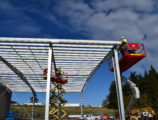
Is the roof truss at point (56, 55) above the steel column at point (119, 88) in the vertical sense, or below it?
above

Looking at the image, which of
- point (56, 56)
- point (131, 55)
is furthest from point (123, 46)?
point (56, 56)

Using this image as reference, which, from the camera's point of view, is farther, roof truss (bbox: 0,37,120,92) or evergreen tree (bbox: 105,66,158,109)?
evergreen tree (bbox: 105,66,158,109)

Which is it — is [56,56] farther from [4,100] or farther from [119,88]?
[4,100]

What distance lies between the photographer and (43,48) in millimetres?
11250

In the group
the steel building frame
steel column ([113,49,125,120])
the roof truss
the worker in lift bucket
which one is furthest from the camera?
the worker in lift bucket

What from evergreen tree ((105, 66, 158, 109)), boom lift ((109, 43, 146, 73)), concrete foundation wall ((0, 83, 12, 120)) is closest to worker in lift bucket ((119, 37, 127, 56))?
boom lift ((109, 43, 146, 73))

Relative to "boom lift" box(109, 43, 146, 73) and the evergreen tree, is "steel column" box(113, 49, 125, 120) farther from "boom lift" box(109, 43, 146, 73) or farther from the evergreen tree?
the evergreen tree

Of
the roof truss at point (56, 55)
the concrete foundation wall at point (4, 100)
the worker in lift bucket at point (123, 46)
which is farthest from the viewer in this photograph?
the concrete foundation wall at point (4, 100)

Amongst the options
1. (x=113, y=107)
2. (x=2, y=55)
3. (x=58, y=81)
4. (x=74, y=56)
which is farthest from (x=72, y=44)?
(x=113, y=107)

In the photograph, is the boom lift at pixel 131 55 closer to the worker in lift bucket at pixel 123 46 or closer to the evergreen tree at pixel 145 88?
the worker in lift bucket at pixel 123 46

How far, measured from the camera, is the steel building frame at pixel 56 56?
32.7ft

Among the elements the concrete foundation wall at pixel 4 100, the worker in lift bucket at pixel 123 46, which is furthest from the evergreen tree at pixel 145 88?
the worker in lift bucket at pixel 123 46

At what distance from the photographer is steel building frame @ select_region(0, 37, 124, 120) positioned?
9.98 metres

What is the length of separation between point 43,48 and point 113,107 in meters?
46.1
